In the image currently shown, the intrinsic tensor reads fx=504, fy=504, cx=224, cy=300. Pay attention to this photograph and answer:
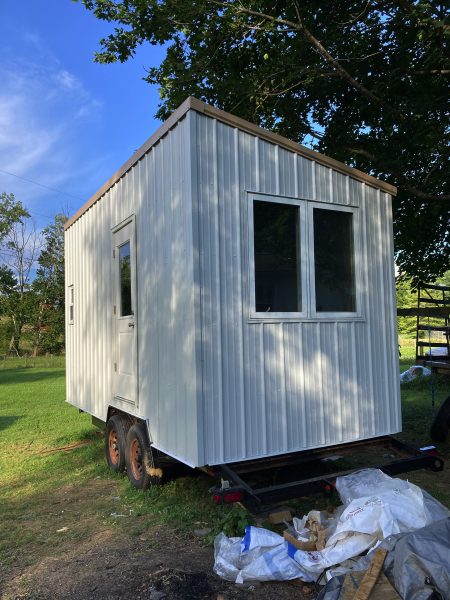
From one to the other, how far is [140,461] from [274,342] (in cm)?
200

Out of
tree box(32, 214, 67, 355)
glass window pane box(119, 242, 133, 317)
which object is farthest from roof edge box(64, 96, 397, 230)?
tree box(32, 214, 67, 355)

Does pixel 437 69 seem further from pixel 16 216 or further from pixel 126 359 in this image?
pixel 16 216

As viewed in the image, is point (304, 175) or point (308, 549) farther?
point (304, 175)

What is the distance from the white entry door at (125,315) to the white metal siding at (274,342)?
56.7 inches

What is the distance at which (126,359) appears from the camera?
18.0 feet

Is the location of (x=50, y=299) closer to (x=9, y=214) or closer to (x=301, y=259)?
(x=9, y=214)

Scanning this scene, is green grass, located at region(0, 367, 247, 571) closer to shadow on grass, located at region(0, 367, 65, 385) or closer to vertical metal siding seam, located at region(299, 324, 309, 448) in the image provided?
vertical metal siding seam, located at region(299, 324, 309, 448)

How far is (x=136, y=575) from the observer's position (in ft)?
11.2

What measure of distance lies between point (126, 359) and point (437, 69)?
519 cm

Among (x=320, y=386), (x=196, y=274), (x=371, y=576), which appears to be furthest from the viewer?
(x=320, y=386)

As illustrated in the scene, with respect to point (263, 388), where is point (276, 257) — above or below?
above

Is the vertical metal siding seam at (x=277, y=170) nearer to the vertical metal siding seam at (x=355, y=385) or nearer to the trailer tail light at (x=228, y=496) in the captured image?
the vertical metal siding seam at (x=355, y=385)

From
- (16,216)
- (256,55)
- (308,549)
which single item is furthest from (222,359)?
(16,216)

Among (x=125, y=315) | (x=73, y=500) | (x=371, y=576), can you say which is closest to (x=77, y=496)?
(x=73, y=500)
